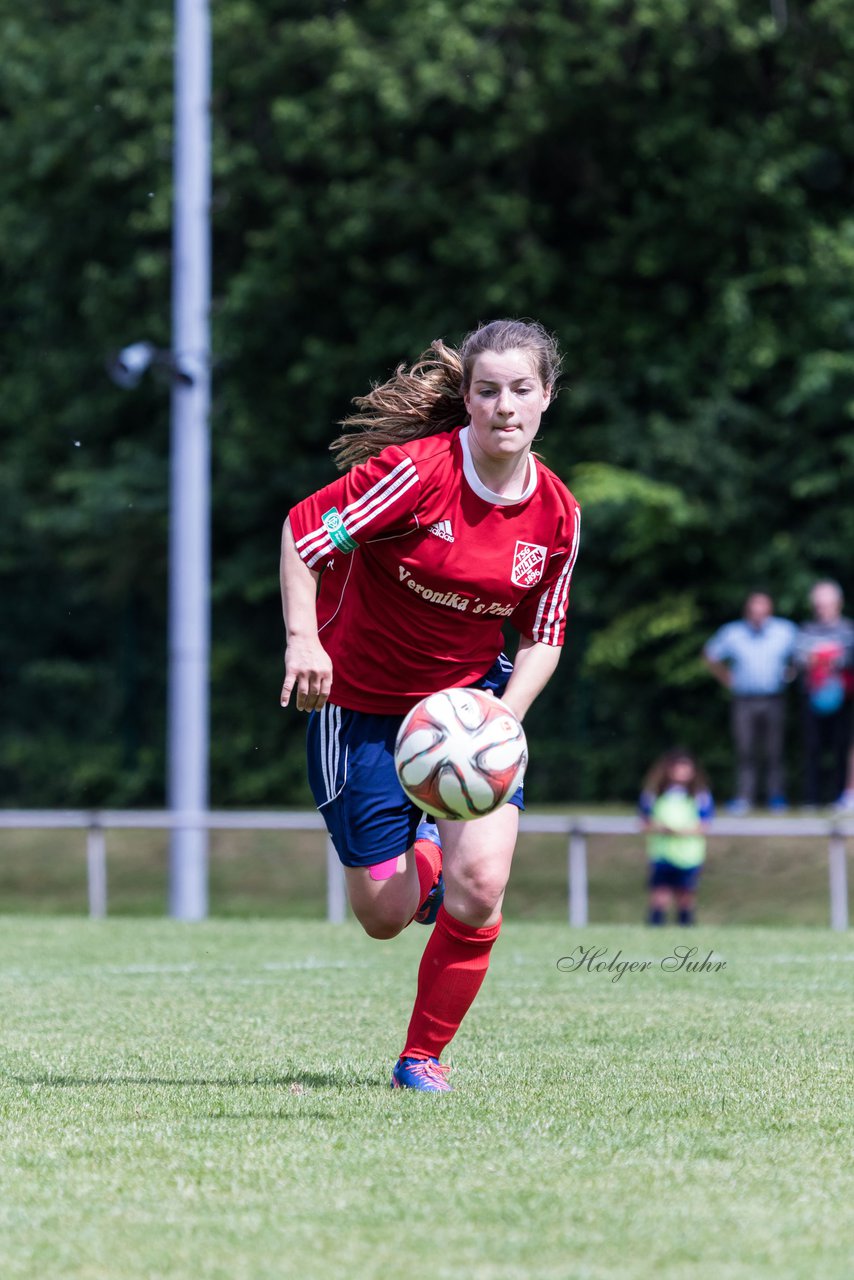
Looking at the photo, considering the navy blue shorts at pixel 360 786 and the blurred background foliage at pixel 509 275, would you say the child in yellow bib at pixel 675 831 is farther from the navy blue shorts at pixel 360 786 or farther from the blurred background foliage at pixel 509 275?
the navy blue shorts at pixel 360 786

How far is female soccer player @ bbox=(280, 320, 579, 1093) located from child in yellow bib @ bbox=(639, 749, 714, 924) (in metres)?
7.86

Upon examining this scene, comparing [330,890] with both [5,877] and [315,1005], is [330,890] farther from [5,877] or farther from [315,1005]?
[315,1005]

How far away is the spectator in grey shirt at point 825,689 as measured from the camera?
1534 cm

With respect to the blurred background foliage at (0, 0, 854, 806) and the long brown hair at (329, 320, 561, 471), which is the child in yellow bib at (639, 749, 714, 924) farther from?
the long brown hair at (329, 320, 561, 471)

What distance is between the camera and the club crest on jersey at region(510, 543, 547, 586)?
5363mm

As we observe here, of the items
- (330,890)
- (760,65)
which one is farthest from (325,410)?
(330,890)

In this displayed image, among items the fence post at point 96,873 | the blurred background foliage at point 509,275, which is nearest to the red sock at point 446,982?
the fence post at point 96,873

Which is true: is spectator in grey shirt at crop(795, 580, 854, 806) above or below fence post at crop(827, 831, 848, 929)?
above

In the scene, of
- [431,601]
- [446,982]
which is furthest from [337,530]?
[446,982]

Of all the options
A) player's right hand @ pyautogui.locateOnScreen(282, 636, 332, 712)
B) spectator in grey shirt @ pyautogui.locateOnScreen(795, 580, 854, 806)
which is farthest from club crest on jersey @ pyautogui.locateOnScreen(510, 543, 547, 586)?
spectator in grey shirt @ pyautogui.locateOnScreen(795, 580, 854, 806)

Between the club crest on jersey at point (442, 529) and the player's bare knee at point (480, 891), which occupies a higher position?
the club crest on jersey at point (442, 529)

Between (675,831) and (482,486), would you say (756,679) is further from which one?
(482,486)

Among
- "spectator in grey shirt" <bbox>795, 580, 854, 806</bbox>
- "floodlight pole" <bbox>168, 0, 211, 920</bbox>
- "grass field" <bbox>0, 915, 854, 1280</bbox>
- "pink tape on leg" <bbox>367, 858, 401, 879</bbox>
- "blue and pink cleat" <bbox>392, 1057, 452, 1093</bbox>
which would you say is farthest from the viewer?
"floodlight pole" <bbox>168, 0, 211, 920</bbox>

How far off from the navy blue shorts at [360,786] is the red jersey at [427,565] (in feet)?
0.20
